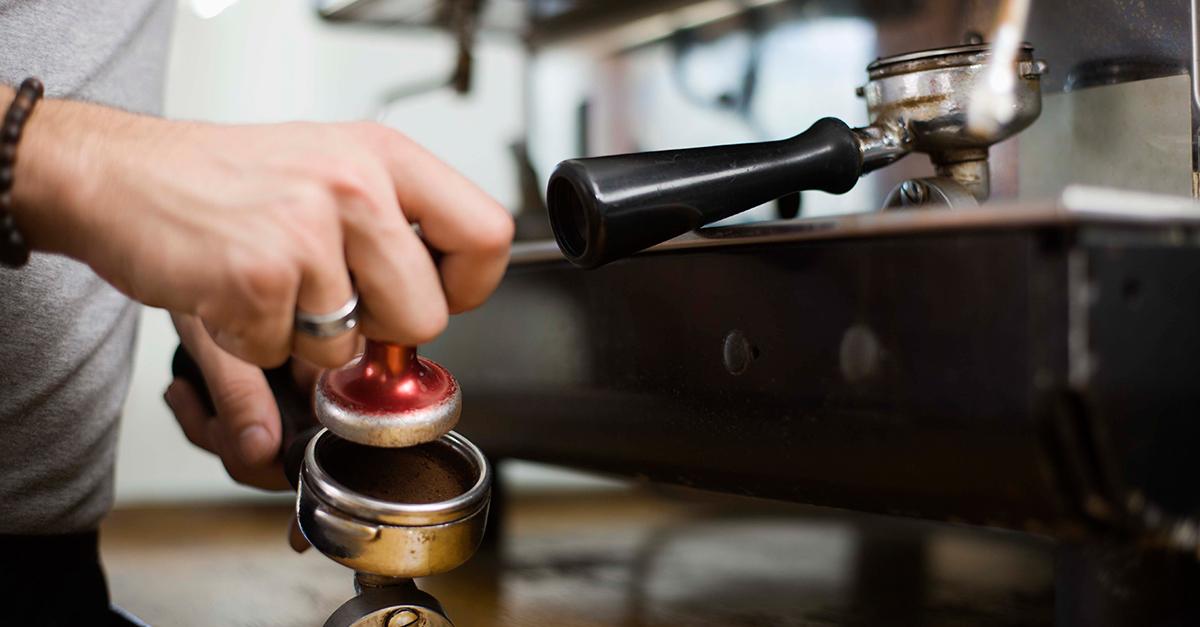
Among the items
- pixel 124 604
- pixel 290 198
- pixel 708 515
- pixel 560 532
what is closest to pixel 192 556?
pixel 124 604

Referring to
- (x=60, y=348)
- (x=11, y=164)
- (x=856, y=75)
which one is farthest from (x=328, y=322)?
(x=856, y=75)

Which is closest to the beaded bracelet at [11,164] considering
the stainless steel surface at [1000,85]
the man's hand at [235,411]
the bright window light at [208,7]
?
the man's hand at [235,411]

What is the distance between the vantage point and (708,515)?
1.17 m

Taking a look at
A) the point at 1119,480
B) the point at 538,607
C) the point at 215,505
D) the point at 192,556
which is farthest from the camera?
the point at 215,505

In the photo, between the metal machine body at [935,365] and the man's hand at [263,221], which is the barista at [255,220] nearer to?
the man's hand at [263,221]

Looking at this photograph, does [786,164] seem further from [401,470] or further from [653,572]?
[653,572]

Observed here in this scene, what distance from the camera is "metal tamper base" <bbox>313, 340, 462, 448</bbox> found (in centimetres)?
43

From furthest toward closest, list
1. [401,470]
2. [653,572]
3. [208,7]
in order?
[208,7] < [653,572] < [401,470]

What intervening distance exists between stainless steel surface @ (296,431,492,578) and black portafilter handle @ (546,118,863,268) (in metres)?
0.13

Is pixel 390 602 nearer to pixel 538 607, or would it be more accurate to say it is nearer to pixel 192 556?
pixel 538 607

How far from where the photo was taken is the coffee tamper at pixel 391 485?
0.43m

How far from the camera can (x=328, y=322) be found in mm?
405

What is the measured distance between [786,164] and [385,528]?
25 cm

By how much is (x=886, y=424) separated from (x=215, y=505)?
1.17m
